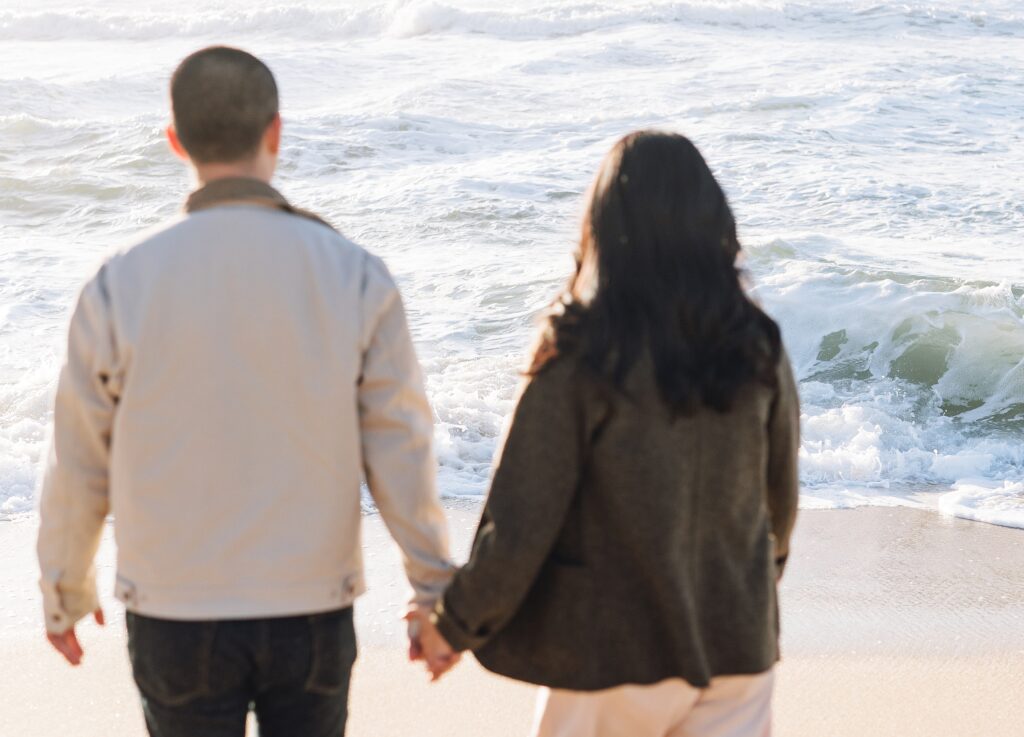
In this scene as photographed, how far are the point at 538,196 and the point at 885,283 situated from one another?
14.2 feet

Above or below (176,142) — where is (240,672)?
below

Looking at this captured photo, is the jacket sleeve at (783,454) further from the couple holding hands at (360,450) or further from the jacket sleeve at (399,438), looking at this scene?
the jacket sleeve at (399,438)

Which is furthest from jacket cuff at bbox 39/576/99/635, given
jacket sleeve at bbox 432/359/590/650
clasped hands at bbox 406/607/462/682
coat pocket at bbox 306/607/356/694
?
jacket sleeve at bbox 432/359/590/650

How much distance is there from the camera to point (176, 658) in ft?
6.13

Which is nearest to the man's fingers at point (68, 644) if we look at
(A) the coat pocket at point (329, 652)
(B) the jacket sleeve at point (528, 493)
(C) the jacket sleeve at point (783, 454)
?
(A) the coat pocket at point (329, 652)

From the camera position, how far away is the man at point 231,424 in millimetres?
1855

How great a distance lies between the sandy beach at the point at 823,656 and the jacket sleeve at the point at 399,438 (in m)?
1.35

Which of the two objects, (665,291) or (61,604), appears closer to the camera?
(665,291)

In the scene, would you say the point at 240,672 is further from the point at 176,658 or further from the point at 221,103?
the point at 221,103

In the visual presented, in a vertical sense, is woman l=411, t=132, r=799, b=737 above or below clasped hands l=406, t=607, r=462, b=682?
above

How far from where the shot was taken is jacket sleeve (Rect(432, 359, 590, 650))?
5.96 feet

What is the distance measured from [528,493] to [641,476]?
162mm

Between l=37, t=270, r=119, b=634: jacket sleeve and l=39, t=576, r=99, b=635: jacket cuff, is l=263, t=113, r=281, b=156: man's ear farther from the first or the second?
l=39, t=576, r=99, b=635: jacket cuff

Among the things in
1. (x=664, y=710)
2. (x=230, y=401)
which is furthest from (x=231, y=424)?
(x=664, y=710)
